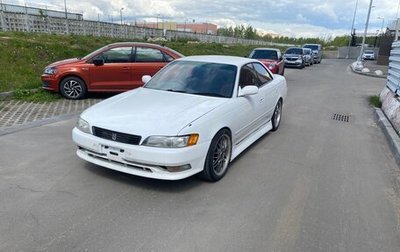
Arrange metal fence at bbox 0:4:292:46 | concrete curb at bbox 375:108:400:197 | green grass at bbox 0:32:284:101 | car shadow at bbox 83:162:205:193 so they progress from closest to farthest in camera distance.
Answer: car shadow at bbox 83:162:205:193
concrete curb at bbox 375:108:400:197
green grass at bbox 0:32:284:101
metal fence at bbox 0:4:292:46

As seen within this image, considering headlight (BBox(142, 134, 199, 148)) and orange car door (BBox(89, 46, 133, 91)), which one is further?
orange car door (BBox(89, 46, 133, 91))

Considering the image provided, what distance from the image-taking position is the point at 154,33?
3117cm

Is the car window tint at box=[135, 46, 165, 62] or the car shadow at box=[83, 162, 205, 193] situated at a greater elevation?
the car window tint at box=[135, 46, 165, 62]

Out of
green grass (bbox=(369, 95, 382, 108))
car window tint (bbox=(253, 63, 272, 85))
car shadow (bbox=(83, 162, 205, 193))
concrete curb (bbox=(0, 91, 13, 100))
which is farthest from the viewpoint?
green grass (bbox=(369, 95, 382, 108))

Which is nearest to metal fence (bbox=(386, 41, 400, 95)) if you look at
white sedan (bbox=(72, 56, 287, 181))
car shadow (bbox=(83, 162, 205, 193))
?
white sedan (bbox=(72, 56, 287, 181))

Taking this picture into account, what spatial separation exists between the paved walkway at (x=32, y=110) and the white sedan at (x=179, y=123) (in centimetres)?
297

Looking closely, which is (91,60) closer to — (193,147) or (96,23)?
(193,147)

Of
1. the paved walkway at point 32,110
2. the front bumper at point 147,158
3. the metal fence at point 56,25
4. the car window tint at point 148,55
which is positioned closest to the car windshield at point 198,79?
the front bumper at point 147,158

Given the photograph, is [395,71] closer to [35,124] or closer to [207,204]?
A: [207,204]

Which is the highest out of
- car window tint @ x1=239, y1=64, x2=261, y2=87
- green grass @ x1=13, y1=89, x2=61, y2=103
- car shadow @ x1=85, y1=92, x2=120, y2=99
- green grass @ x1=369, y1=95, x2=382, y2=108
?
car window tint @ x1=239, y1=64, x2=261, y2=87

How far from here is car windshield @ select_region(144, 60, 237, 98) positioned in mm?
4527

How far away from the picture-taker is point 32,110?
23.6 feet

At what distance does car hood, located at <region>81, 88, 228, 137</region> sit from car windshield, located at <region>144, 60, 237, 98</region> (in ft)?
0.67

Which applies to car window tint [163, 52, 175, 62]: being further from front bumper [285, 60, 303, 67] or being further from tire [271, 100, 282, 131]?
front bumper [285, 60, 303, 67]
